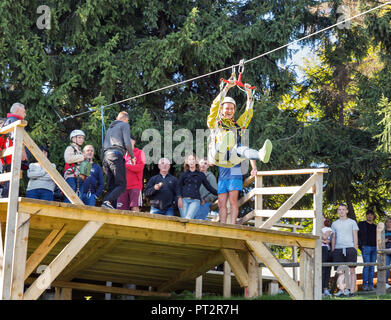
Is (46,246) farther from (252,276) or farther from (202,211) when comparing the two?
(252,276)

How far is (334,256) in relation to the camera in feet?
36.1

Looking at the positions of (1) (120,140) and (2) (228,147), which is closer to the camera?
(1) (120,140)

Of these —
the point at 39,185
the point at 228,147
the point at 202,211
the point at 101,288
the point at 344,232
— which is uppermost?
the point at 228,147

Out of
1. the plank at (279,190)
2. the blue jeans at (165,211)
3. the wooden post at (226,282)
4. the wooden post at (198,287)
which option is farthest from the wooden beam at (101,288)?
the plank at (279,190)

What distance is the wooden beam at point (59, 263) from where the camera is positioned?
6.97 m

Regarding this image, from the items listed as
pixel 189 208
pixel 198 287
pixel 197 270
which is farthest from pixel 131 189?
pixel 198 287

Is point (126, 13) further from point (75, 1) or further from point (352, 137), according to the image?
point (352, 137)

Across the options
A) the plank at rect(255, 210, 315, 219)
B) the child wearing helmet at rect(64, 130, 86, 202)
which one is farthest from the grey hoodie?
the plank at rect(255, 210, 315, 219)

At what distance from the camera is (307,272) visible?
8.78 m

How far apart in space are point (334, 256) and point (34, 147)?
5.86 m

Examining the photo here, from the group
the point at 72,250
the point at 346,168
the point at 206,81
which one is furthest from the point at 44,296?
the point at 346,168

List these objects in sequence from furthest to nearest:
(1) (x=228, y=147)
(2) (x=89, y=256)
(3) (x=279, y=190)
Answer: (2) (x=89, y=256) < (3) (x=279, y=190) < (1) (x=228, y=147)

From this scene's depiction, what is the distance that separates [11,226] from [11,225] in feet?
0.04

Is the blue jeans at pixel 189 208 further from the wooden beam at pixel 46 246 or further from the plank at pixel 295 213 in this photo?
the wooden beam at pixel 46 246
